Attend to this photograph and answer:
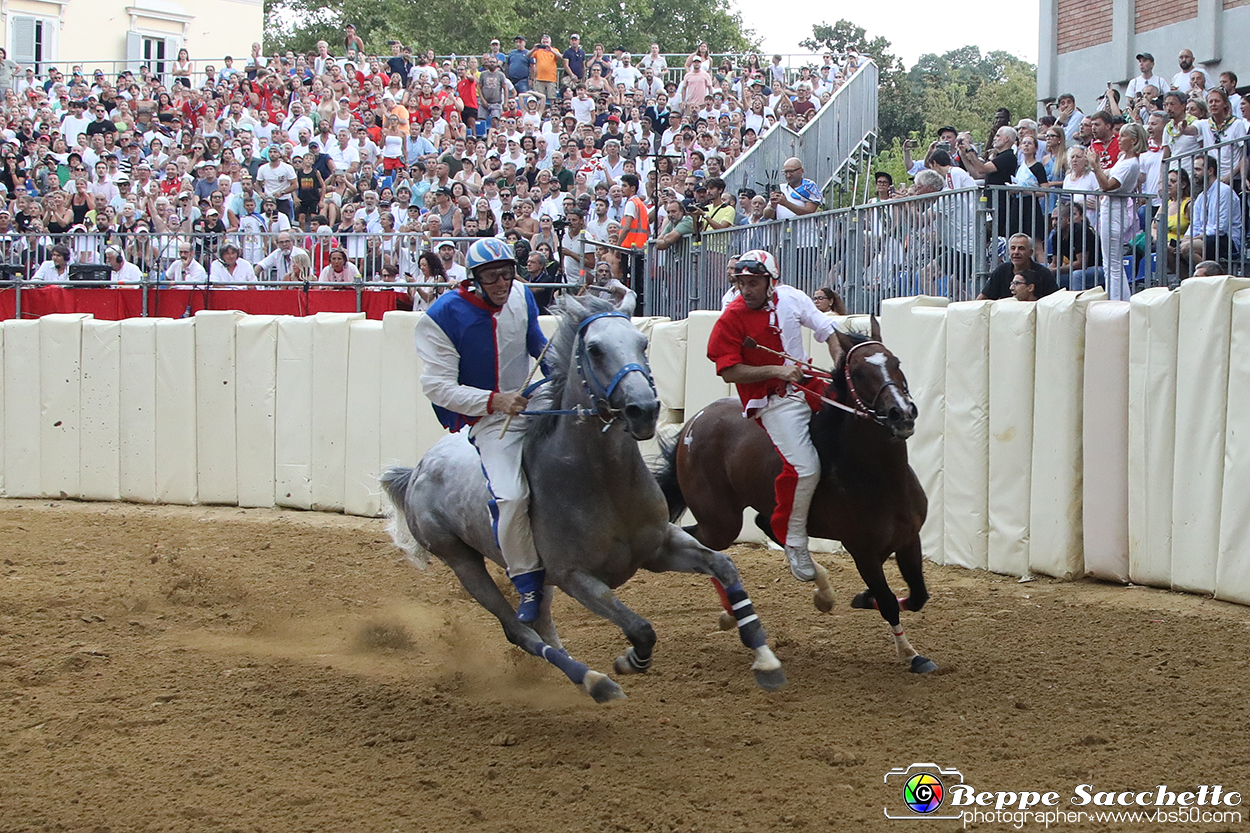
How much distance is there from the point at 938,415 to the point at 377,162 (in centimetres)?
1487

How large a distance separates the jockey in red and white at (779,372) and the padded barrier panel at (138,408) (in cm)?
827

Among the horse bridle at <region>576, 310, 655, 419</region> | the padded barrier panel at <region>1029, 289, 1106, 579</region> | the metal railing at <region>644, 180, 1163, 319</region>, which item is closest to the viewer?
the horse bridle at <region>576, 310, 655, 419</region>

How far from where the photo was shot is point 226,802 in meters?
4.99

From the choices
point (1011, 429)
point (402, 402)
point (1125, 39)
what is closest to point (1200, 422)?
point (1011, 429)

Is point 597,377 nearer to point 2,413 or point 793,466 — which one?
point 793,466

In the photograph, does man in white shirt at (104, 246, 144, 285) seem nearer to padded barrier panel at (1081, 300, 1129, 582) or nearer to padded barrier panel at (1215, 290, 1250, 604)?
padded barrier panel at (1081, 300, 1129, 582)

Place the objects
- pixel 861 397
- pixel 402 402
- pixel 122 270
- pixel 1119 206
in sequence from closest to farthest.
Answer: pixel 861 397
pixel 1119 206
pixel 402 402
pixel 122 270

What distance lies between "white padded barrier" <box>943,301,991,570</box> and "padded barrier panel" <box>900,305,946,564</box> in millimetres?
73

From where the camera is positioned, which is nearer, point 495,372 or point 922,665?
point 495,372

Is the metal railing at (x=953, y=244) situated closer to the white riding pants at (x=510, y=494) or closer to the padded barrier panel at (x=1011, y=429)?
the padded barrier panel at (x=1011, y=429)

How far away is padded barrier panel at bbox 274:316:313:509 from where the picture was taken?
521 inches

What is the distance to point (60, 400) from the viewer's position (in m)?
14.1

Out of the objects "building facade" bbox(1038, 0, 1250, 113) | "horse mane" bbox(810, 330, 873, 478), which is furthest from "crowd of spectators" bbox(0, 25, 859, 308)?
"horse mane" bbox(810, 330, 873, 478)

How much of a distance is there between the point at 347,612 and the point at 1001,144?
8523 millimetres
